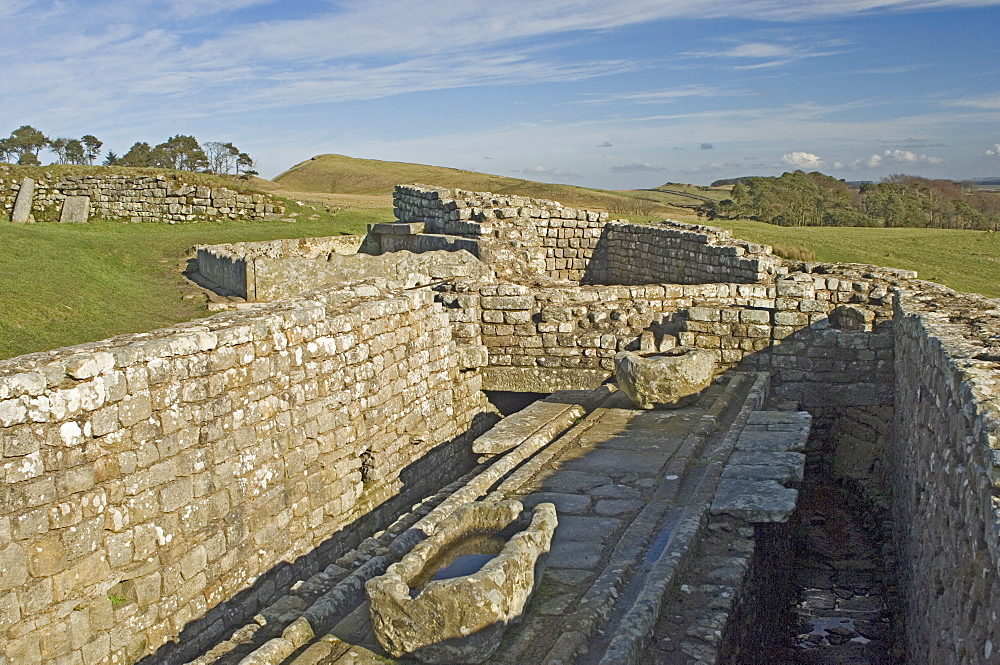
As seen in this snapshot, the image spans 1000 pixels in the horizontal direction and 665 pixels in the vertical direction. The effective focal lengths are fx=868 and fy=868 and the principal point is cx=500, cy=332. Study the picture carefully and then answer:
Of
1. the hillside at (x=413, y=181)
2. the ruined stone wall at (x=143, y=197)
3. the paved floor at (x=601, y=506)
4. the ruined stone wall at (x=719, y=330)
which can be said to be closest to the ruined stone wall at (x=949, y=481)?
the ruined stone wall at (x=719, y=330)

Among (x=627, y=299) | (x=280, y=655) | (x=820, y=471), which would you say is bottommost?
(x=820, y=471)

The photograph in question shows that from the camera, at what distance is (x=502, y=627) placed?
14.4ft

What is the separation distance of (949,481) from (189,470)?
4648 mm

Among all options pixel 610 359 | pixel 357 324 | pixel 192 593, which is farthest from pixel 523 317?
pixel 192 593

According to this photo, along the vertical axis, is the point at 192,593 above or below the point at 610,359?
below

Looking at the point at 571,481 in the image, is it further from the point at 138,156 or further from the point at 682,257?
the point at 138,156

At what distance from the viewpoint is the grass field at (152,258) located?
996 centimetres

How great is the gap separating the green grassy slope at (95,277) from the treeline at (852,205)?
718 inches

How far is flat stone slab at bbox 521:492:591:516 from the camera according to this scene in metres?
6.26

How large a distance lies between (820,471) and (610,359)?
105 inches

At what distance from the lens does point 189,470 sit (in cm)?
584

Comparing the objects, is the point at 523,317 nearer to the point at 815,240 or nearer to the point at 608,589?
the point at 608,589

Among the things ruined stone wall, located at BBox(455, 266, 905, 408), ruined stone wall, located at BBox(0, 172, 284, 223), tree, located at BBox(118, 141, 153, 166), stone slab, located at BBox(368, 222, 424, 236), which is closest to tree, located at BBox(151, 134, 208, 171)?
tree, located at BBox(118, 141, 153, 166)

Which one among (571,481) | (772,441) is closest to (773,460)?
(772,441)
